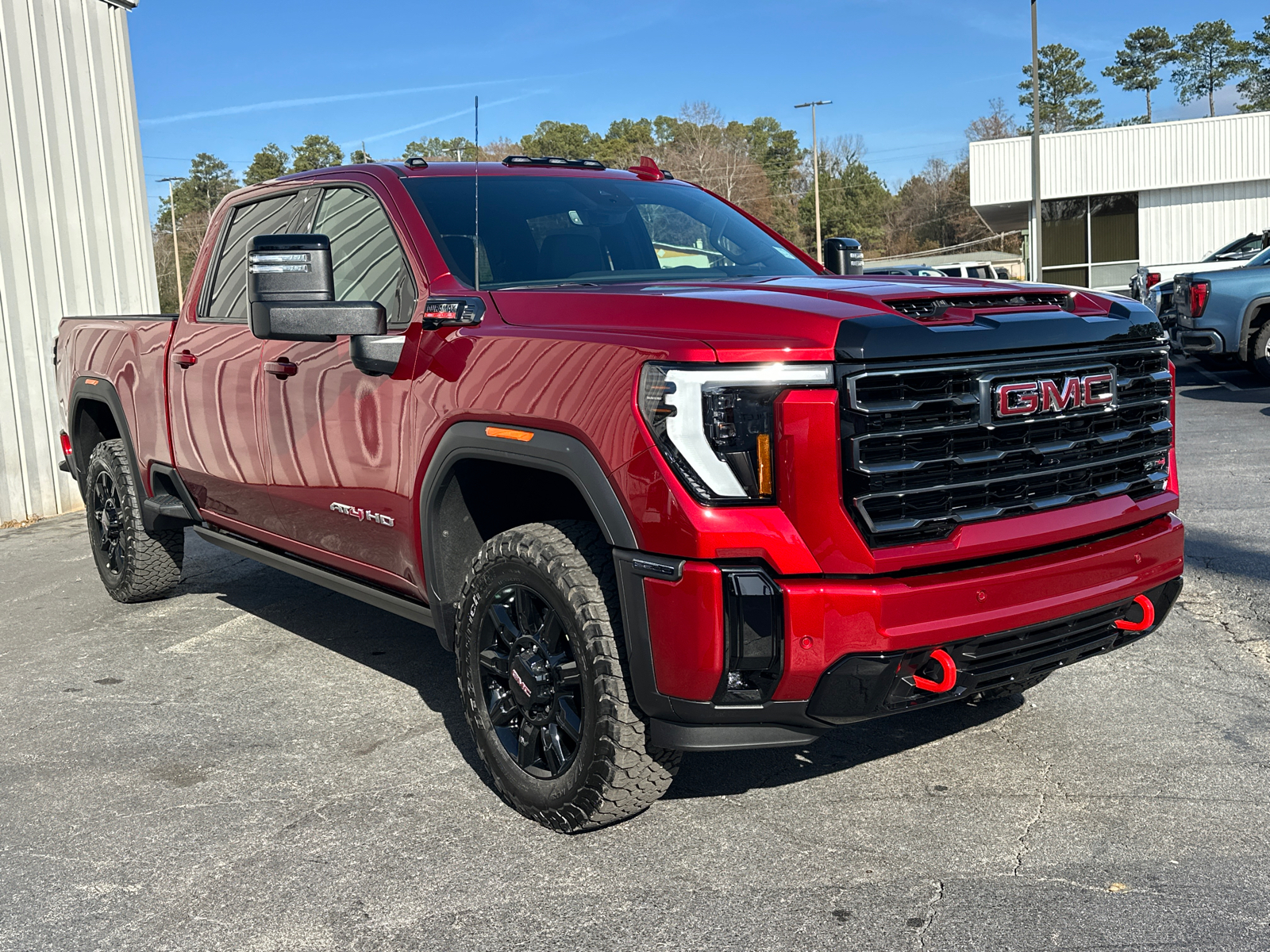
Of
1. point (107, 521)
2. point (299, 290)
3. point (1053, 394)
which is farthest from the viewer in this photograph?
point (107, 521)

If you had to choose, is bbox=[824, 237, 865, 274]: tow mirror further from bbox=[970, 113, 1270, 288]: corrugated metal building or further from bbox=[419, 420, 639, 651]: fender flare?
bbox=[970, 113, 1270, 288]: corrugated metal building

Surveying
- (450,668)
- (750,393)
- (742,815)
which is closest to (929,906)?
(742,815)

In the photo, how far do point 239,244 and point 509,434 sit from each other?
2580mm

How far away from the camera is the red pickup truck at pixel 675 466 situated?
286 cm

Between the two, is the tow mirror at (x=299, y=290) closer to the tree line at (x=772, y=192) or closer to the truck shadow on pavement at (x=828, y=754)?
the truck shadow on pavement at (x=828, y=754)

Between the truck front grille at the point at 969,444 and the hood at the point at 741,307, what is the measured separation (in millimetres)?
165

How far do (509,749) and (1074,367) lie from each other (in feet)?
6.37

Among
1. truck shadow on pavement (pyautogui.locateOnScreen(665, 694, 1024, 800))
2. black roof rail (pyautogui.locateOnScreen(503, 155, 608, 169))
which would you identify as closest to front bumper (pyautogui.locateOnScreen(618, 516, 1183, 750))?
truck shadow on pavement (pyautogui.locateOnScreen(665, 694, 1024, 800))

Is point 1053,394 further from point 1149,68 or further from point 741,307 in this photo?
point 1149,68

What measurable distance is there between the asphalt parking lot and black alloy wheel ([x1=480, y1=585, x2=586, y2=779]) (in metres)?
0.25

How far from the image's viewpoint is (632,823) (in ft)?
11.6

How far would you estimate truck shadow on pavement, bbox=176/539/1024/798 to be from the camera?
3879mm

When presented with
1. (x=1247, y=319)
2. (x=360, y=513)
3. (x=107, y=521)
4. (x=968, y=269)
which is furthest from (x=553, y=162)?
(x=968, y=269)

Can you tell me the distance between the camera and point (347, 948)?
2.87 metres
